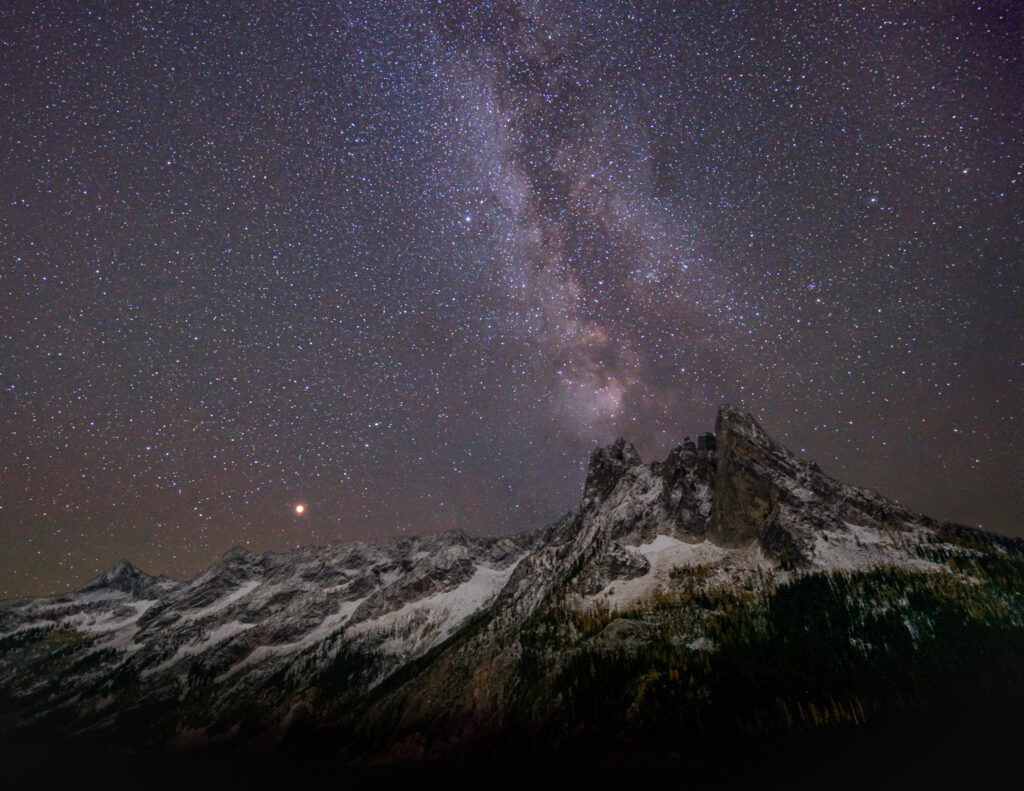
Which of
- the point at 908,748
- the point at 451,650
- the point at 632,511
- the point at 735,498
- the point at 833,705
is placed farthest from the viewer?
the point at 632,511

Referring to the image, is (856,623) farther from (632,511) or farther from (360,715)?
(360,715)

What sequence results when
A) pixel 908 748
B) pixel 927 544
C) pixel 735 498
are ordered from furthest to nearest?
pixel 735 498
pixel 927 544
pixel 908 748

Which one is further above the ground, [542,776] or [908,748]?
[908,748]

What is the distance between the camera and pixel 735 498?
520 ft

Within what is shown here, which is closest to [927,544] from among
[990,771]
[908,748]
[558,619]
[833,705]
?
[833,705]

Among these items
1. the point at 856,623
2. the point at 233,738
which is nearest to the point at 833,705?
the point at 856,623

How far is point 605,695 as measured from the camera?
316ft

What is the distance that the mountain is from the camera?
271 feet

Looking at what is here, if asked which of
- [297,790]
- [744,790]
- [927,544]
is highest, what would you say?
[927,544]

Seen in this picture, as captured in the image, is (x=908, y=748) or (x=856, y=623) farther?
(x=856, y=623)

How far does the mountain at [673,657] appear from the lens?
82625mm

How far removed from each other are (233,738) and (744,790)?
15786cm

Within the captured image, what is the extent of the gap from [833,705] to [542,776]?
1979 inches

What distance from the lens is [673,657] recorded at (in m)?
101
